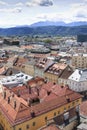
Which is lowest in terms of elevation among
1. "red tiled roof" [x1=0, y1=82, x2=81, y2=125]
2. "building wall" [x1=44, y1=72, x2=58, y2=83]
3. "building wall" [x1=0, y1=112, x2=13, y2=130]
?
"building wall" [x1=0, y1=112, x2=13, y2=130]

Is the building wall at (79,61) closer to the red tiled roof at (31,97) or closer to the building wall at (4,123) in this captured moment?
the red tiled roof at (31,97)

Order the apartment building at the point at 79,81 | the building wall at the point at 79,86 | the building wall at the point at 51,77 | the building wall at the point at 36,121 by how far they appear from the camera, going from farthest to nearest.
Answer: the building wall at the point at 51,77
the building wall at the point at 79,86
the apartment building at the point at 79,81
the building wall at the point at 36,121

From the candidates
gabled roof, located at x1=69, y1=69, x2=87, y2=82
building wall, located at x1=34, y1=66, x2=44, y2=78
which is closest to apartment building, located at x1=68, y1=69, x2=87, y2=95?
gabled roof, located at x1=69, y1=69, x2=87, y2=82

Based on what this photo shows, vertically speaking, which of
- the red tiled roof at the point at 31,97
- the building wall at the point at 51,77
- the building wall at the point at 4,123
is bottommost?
the building wall at the point at 4,123

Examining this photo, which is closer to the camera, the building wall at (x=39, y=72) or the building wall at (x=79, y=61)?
the building wall at (x=39, y=72)

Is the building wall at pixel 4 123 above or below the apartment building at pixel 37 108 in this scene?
below

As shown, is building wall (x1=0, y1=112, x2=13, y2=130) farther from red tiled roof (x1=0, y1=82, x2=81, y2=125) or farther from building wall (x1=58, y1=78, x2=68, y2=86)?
building wall (x1=58, y1=78, x2=68, y2=86)

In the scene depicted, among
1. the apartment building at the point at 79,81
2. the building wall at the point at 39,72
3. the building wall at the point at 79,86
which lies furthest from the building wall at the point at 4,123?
the building wall at the point at 39,72

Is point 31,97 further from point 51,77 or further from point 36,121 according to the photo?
point 51,77

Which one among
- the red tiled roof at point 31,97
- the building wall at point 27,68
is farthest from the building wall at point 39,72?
the red tiled roof at point 31,97

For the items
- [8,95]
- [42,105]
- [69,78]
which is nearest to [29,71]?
[69,78]

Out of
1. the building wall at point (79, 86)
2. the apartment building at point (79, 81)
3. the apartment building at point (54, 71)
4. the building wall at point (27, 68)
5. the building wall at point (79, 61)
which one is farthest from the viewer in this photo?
the building wall at point (79, 61)

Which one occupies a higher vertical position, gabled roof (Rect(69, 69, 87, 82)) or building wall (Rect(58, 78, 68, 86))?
gabled roof (Rect(69, 69, 87, 82))
